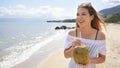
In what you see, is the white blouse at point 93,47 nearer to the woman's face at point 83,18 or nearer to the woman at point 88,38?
the woman at point 88,38

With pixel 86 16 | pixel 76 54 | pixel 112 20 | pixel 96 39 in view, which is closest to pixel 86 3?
pixel 86 16

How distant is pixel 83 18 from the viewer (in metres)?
2.81

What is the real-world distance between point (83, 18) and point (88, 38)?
22 cm

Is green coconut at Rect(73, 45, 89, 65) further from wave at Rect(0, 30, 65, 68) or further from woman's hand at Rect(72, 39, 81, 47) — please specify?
wave at Rect(0, 30, 65, 68)

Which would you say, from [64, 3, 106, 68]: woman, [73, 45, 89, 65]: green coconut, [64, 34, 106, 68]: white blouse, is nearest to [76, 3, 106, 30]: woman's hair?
[64, 3, 106, 68]: woman

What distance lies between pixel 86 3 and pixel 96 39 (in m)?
0.43

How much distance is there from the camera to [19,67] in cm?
1180

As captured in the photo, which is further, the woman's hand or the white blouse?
the white blouse

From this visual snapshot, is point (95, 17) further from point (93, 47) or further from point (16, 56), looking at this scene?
point (16, 56)

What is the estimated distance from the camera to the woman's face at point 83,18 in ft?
9.18

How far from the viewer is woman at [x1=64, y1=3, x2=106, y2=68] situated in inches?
107

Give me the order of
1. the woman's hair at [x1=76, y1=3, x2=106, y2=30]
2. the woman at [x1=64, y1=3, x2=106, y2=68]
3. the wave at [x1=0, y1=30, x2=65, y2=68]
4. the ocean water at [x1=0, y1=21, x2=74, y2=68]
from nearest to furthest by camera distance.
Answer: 1. the woman at [x1=64, y1=3, x2=106, y2=68]
2. the woman's hair at [x1=76, y1=3, x2=106, y2=30]
3. the wave at [x1=0, y1=30, x2=65, y2=68]
4. the ocean water at [x1=0, y1=21, x2=74, y2=68]

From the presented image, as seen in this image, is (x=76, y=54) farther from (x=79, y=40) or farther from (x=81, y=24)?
(x=81, y=24)

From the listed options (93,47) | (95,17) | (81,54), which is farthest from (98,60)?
(95,17)
